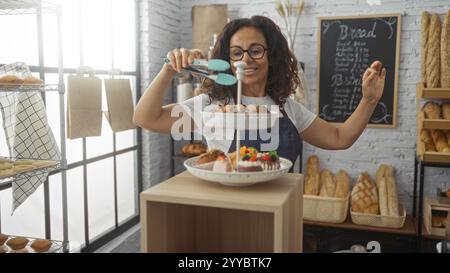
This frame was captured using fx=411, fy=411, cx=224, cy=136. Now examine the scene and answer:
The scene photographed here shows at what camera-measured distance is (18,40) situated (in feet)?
7.39

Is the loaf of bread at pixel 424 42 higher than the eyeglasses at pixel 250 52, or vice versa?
the loaf of bread at pixel 424 42

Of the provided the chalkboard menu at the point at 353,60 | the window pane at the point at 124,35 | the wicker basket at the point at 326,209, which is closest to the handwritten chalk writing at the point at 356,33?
the chalkboard menu at the point at 353,60

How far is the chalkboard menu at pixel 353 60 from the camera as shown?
10.9ft

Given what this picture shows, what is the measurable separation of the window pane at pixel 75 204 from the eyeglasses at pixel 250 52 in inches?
73.2

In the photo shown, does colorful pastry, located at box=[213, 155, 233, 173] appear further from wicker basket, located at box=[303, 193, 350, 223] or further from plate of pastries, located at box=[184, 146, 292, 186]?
wicker basket, located at box=[303, 193, 350, 223]

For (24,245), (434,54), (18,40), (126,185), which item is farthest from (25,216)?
(434,54)

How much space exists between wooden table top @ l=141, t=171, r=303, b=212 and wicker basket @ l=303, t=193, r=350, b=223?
2124 mm

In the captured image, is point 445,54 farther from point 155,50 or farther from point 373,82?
point 155,50

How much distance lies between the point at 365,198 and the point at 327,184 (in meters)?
0.32

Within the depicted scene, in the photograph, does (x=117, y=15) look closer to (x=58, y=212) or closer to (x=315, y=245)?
(x=58, y=212)

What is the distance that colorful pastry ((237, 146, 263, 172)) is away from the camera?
0.93 m

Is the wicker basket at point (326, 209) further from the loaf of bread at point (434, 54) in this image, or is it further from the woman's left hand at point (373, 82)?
the woman's left hand at point (373, 82)

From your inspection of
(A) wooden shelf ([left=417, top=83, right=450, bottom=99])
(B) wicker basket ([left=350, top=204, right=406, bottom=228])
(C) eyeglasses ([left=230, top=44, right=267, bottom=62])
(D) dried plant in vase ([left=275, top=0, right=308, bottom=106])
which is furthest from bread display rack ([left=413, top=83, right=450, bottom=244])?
(C) eyeglasses ([left=230, top=44, right=267, bottom=62])
